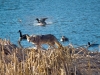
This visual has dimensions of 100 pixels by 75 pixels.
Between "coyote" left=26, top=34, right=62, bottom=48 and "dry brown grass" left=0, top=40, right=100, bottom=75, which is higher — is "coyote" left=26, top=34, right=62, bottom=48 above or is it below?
below

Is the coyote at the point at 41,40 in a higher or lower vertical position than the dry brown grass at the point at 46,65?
lower

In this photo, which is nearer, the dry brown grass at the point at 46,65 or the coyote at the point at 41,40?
the dry brown grass at the point at 46,65

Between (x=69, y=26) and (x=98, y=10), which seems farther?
(x=98, y=10)

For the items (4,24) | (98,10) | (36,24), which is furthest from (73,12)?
(36,24)

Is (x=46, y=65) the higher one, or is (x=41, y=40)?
(x=46, y=65)

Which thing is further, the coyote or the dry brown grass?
the coyote

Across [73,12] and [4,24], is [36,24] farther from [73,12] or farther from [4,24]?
[73,12]

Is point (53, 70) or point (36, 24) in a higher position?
point (53, 70)

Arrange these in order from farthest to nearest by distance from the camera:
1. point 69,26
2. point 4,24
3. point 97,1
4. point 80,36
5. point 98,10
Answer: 1. point 97,1
2. point 98,10
3. point 4,24
4. point 69,26
5. point 80,36

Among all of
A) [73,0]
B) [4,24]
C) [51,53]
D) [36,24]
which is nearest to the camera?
[51,53]

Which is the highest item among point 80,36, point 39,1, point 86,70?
point 86,70

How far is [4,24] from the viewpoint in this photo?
3866cm

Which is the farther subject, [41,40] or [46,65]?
[41,40]

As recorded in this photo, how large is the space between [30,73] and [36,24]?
27.9 metres
